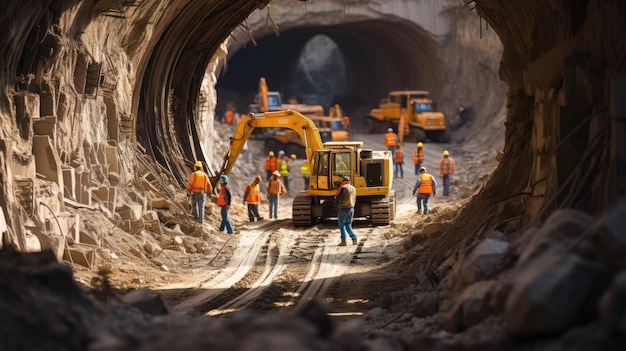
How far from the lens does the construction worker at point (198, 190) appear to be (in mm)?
22328

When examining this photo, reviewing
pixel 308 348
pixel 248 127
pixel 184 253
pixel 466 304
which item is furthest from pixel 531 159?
pixel 248 127

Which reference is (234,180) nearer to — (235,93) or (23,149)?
(23,149)

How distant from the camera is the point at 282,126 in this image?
26203 millimetres

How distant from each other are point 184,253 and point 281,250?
194cm

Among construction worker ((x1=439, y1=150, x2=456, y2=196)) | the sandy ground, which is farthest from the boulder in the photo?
construction worker ((x1=439, y1=150, x2=456, y2=196))

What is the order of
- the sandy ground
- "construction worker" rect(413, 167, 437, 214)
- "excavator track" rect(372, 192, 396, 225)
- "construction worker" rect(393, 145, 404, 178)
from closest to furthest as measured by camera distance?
the sandy ground
"excavator track" rect(372, 192, 396, 225)
"construction worker" rect(413, 167, 437, 214)
"construction worker" rect(393, 145, 404, 178)

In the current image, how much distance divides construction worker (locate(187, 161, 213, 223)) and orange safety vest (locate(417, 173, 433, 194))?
5.23 m

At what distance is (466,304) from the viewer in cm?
1009

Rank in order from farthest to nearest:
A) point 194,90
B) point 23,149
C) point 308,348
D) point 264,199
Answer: point 264,199 < point 194,90 < point 23,149 < point 308,348

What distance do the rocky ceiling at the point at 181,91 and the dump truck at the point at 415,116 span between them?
1536cm

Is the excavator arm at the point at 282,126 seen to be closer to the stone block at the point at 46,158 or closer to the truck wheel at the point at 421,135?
the stone block at the point at 46,158

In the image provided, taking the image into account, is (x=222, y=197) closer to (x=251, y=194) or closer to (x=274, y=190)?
(x=251, y=194)

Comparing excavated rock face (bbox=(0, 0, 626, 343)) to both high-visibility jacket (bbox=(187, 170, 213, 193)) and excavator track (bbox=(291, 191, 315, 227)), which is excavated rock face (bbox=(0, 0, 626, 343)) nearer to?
high-visibility jacket (bbox=(187, 170, 213, 193))

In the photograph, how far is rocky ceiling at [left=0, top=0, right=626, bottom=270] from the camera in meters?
11.6
